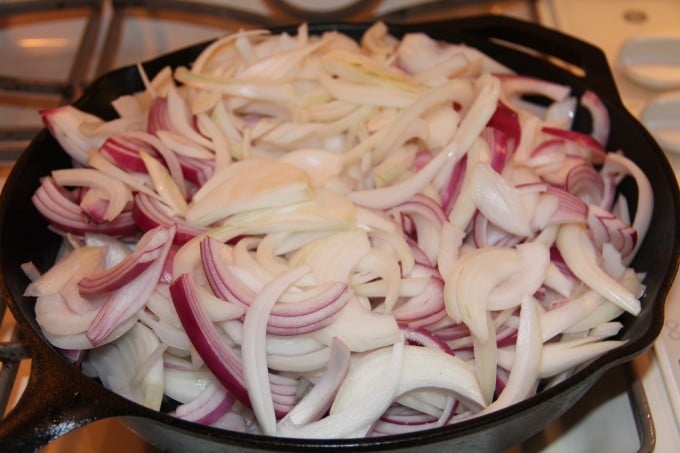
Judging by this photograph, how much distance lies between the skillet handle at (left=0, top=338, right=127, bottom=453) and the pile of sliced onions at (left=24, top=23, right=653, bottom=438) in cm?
9

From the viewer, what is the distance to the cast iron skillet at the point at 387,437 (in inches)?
25.3

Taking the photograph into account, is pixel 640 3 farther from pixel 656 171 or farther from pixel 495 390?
pixel 495 390

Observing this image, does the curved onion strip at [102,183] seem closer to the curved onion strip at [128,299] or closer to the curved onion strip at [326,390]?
the curved onion strip at [128,299]

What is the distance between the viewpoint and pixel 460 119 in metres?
1.01

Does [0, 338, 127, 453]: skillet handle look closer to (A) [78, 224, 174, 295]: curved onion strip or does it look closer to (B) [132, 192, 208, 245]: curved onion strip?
(A) [78, 224, 174, 295]: curved onion strip

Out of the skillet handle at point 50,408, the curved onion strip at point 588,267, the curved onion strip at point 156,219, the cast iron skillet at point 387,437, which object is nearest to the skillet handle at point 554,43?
the cast iron skillet at point 387,437

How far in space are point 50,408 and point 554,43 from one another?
3.00ft

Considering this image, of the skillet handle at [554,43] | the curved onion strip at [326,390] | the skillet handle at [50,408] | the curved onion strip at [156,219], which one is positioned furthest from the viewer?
the skillet handle at [554,43]

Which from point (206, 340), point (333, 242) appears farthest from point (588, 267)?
point (206, 340)

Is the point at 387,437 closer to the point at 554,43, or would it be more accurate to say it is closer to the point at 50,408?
the point at 50,408

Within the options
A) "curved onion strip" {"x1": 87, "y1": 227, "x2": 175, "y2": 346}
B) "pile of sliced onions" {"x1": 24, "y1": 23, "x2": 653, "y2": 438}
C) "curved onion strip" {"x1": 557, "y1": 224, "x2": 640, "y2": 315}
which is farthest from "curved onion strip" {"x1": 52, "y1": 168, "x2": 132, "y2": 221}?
"curved onion strip" {"x1": 557, "y1": 224, "x2": 640, "y2": 315}

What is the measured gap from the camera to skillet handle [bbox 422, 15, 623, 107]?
1112mm

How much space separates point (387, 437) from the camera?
0.64 meters

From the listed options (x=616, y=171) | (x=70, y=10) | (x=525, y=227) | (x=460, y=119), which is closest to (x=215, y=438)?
(x=525, y=227)
